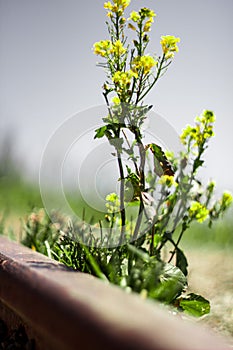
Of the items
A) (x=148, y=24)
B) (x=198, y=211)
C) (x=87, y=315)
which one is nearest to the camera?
(x=87, y=315)

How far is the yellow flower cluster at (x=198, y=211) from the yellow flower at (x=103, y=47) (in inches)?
23.2

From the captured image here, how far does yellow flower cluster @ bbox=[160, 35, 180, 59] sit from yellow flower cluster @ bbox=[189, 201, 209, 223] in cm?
52

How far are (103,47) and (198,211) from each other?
0.64 meters

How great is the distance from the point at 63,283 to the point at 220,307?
1.31m

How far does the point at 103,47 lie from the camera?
5.10 ft

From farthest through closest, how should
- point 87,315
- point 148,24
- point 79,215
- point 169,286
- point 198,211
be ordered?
point 79,215 < point 198,211 < point 148,24 < point 169,286 < point 87,315

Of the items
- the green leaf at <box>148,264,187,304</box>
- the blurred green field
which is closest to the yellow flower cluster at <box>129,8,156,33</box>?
the green leaf at <box>148,264,187,304</box>

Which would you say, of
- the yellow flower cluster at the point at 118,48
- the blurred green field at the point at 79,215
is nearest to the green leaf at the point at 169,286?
the yellow flower cluster at the point at 118,48

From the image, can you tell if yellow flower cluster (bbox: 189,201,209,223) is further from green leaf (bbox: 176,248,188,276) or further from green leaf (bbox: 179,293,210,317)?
green leaf (bbox: 179,293,210,317)

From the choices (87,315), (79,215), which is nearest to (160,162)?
(87,315)

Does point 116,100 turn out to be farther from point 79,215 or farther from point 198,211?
point 79,215

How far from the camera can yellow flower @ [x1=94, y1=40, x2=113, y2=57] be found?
5.07ft

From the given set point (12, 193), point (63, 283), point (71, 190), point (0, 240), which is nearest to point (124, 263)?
point (63, 283)

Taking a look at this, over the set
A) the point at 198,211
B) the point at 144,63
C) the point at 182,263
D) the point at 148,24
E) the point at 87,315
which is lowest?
the point at 87,315
